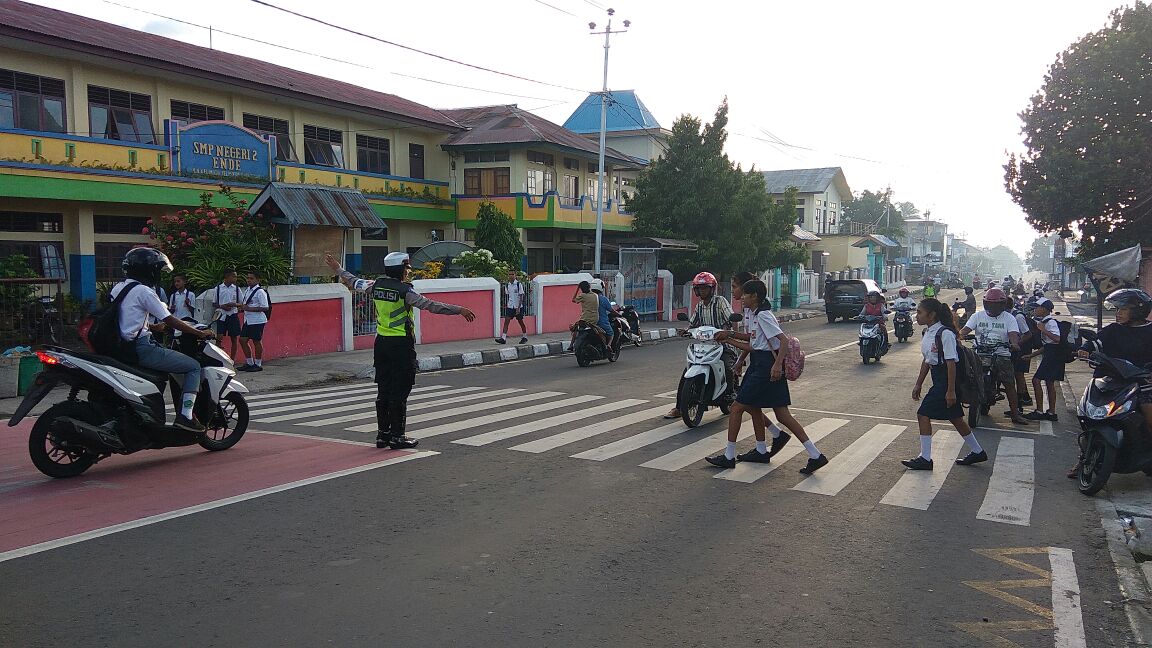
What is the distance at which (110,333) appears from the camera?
6.81 metres

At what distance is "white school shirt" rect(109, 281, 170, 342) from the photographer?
6.79 metres

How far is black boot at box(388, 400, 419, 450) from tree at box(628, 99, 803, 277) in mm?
24695

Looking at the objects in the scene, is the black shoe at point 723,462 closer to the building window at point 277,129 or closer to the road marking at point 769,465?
the road marking at point 769,465

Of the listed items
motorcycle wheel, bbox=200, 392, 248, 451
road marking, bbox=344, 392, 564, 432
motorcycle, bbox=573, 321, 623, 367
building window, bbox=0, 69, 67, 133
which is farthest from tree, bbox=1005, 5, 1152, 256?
building window, bbox=0, 69, 67, 133

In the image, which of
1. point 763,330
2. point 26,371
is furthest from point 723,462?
point 26,371

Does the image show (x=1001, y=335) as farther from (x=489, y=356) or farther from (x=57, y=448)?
(x=57, y=448)

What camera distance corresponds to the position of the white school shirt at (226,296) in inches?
548

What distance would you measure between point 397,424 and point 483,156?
25.7 metres

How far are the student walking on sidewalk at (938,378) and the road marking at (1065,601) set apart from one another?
2.11 m

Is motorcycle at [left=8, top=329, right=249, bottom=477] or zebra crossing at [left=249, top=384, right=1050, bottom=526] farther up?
motorcycle at [left=8, top=329, right=249, bottom=477]

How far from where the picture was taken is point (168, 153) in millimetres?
21453

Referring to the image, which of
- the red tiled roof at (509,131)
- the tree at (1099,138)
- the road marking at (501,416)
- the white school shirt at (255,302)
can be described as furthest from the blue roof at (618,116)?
the road marking at (501,416)

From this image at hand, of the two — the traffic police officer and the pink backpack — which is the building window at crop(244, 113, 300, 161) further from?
the pink backpack

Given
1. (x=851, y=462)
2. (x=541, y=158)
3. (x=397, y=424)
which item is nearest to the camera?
(x=397, y=424)
